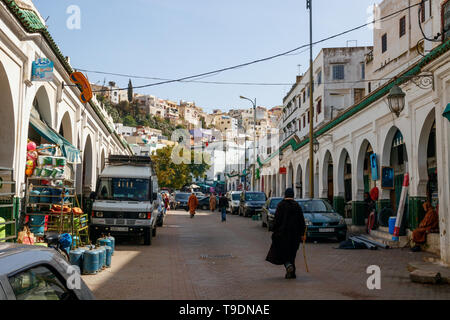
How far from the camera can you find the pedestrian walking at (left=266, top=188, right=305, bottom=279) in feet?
29.9

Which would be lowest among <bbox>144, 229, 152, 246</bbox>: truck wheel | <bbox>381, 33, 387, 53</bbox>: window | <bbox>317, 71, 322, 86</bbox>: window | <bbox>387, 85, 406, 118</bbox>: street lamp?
<bbox>144, 229, 152, 246</bbox>: truck wheel

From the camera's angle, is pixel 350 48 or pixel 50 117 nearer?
pixel 50 117

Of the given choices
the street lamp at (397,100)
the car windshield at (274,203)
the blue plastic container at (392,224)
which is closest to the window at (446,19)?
the street lamp at (397,100)

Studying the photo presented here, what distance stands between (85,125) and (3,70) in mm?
10607

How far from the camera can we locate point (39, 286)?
279cm

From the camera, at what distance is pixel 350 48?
127ft

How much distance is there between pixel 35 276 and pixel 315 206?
52.2 feet

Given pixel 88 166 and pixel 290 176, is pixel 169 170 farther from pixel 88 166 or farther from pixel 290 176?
pixel 88 166

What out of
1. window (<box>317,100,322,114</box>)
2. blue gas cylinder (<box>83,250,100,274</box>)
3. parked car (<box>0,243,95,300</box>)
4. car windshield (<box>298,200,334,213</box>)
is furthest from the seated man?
window (<box>317,100,322,114</box>)

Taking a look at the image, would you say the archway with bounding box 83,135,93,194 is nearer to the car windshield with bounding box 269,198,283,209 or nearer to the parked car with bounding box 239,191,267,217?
the car windshield with bounding box 269,198,283,209

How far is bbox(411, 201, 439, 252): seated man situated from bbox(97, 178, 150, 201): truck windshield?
28.0 feet

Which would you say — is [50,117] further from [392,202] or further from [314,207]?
[392,202]

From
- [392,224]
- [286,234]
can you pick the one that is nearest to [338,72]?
[392,224]
